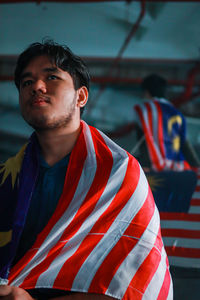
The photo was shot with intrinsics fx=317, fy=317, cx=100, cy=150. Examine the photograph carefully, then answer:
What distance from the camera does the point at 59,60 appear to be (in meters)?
1.08

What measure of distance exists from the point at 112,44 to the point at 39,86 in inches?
232

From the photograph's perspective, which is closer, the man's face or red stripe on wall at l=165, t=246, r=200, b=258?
the man's face

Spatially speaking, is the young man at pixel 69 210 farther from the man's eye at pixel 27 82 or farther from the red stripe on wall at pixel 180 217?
the red stripe on wall at pixel 180 217

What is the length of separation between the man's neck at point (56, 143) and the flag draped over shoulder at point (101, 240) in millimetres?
74

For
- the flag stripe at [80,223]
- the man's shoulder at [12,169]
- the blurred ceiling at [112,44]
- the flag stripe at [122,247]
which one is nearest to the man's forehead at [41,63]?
the man's shoulder at [12,169]

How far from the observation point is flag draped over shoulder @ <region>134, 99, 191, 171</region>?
2281 mm

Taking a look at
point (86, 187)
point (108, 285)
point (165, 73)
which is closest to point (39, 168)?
point (86, 187)

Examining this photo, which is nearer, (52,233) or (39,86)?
(52,233)

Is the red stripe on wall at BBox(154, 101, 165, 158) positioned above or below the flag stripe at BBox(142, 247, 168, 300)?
below

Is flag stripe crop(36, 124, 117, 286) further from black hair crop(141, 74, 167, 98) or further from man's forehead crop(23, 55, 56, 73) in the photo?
black hair crop(141, 74, 167, 98)

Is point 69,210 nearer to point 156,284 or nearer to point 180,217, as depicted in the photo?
point 156,284

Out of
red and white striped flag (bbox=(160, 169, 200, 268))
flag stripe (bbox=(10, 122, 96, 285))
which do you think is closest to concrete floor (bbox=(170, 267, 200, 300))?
red and white striped flag (bbox=(160, 169, 200, 268))

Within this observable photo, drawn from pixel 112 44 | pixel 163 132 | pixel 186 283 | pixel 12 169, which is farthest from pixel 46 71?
pixel 112 44

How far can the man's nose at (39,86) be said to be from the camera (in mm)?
995
